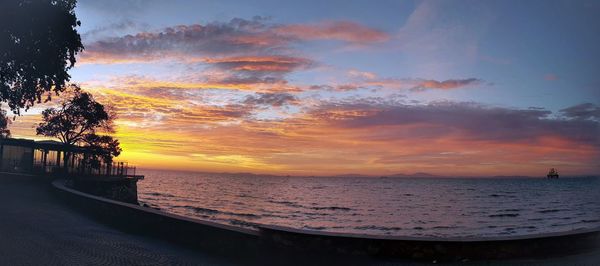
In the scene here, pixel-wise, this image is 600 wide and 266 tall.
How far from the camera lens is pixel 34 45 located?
71.9 feet

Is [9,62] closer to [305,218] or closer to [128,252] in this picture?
[128,252]

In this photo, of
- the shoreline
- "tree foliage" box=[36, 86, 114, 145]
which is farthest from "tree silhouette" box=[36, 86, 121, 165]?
the shoreline

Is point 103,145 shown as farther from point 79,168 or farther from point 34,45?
point 34,45

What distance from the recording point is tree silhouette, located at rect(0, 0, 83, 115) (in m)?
20.5

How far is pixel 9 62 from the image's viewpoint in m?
22.3

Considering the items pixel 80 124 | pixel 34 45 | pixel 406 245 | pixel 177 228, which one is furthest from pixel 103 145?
pixel 406 245

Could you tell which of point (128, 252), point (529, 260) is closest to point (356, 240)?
point (529, 260)

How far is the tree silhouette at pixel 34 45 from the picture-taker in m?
20.5

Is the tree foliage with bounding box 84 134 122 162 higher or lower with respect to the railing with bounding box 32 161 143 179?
higher

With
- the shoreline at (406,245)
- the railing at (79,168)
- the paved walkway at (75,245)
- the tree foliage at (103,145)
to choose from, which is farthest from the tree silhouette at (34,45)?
the tree foliage at (103,145)

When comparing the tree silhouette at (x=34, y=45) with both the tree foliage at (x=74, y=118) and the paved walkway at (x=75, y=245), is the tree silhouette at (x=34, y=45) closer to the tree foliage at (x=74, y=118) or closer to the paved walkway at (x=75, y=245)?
the paved walkway at (x=75, y=245)

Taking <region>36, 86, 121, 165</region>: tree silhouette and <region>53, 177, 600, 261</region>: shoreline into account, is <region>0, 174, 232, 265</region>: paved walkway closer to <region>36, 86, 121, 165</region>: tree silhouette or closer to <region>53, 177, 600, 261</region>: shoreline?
<region>53, 177, 600, 261</region>: shoreline

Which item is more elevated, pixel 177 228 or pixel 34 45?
pixel 34 45

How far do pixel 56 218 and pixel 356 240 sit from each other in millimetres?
11965
